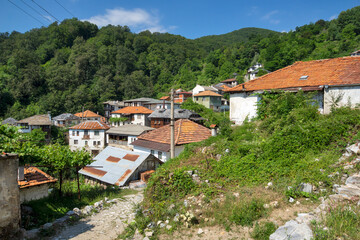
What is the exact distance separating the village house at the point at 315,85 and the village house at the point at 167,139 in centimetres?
452

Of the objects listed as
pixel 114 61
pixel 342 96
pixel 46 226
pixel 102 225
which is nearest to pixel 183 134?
pixel 102 225

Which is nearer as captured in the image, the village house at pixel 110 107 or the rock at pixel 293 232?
the rock at pixel 293 232

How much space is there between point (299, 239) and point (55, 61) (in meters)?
97.0

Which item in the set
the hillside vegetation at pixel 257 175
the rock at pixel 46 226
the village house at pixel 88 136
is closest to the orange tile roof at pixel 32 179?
the rock at pixel 46 226

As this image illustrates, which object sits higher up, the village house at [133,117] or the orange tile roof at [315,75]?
the orange tile roof at [315,75]

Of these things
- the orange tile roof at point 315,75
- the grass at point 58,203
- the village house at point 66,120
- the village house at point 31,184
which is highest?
the orange tile roof at point 315,75

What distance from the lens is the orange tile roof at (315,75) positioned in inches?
484

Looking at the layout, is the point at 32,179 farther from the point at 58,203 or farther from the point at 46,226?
the point at 46,226

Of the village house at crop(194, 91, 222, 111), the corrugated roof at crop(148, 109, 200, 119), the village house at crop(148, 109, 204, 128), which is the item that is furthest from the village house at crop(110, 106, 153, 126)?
the village house at crop(194, 91, 222, 111)

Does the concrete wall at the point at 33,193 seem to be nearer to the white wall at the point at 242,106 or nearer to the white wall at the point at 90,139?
the white wall at the point at 242,106

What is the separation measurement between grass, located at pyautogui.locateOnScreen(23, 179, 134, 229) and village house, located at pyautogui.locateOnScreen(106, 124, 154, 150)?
59.8 feet

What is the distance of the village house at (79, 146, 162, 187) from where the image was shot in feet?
48.3

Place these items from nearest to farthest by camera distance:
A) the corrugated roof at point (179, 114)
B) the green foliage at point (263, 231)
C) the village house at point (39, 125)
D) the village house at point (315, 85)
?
the green foliage at point (263, 231), the village house at point (315, 85), the corrugated roof at point (179, 114), the village house at point (39, 125)

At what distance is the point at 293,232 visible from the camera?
196 inches
